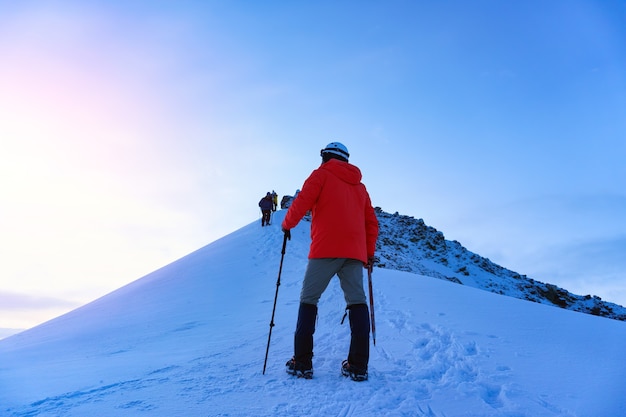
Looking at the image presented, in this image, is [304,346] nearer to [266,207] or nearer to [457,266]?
[266,207]

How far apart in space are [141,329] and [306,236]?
12.7 m

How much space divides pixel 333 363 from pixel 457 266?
93.3ft

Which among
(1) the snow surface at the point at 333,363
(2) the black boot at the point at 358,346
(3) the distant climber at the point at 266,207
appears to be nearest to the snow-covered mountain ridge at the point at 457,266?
(3) the distant climber at the point at 266,207

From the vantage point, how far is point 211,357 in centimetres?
496

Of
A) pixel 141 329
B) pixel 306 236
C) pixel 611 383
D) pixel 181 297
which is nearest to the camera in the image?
pixel 611 383

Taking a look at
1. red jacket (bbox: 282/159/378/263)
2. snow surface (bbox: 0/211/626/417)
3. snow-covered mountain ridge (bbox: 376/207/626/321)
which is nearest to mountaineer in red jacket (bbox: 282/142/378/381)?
red jacket (bbox: 282/159/378/263)

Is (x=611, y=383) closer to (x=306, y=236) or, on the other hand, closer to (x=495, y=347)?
(x=495, y=347)

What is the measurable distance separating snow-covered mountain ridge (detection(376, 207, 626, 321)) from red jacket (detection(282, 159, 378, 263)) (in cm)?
1643

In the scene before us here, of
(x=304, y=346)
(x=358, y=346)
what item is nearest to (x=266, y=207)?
(x=304, y=346)

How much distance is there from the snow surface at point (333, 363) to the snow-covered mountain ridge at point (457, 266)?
13836 millimetres

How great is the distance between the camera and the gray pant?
4.28m

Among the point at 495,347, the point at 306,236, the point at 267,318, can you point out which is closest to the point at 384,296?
the point at 267,318

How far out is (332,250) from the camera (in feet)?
14.0

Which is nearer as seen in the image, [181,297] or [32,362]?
[32,362]
